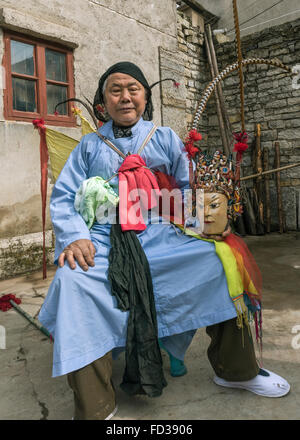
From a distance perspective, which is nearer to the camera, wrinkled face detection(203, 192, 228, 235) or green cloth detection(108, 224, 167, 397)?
green cloth detection(108, 224, 167, 397)

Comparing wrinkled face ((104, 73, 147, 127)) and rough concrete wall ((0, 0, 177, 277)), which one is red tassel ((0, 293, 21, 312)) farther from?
wrinkled face ((104, 73, 147, 127))

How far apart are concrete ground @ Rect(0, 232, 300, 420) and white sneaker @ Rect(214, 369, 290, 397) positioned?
0.03 m

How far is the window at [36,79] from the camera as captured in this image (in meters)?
4.13

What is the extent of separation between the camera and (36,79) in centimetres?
441

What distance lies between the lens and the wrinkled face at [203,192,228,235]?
1654 millimetres

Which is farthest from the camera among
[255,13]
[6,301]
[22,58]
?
[255,13]

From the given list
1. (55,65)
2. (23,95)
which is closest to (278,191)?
(55,65)

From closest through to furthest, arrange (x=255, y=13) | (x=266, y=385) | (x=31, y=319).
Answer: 1. (x=266, y=385)
2. (x=31, y=319)
3. (x=255, y=13)

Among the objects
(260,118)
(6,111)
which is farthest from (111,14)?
(260,118)

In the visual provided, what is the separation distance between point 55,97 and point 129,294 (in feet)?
12.8

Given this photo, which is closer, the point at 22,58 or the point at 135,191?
the point at 135,191

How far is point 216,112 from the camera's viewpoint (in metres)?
7.21

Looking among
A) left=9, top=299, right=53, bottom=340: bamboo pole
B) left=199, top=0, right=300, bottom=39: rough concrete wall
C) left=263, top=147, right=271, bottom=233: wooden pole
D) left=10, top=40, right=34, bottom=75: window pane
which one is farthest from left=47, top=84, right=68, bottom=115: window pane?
left=199, top=0, right=300, bottom=39: rough concrete wall

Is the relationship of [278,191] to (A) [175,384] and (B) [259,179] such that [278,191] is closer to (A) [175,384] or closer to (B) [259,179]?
(B) [259,179]
